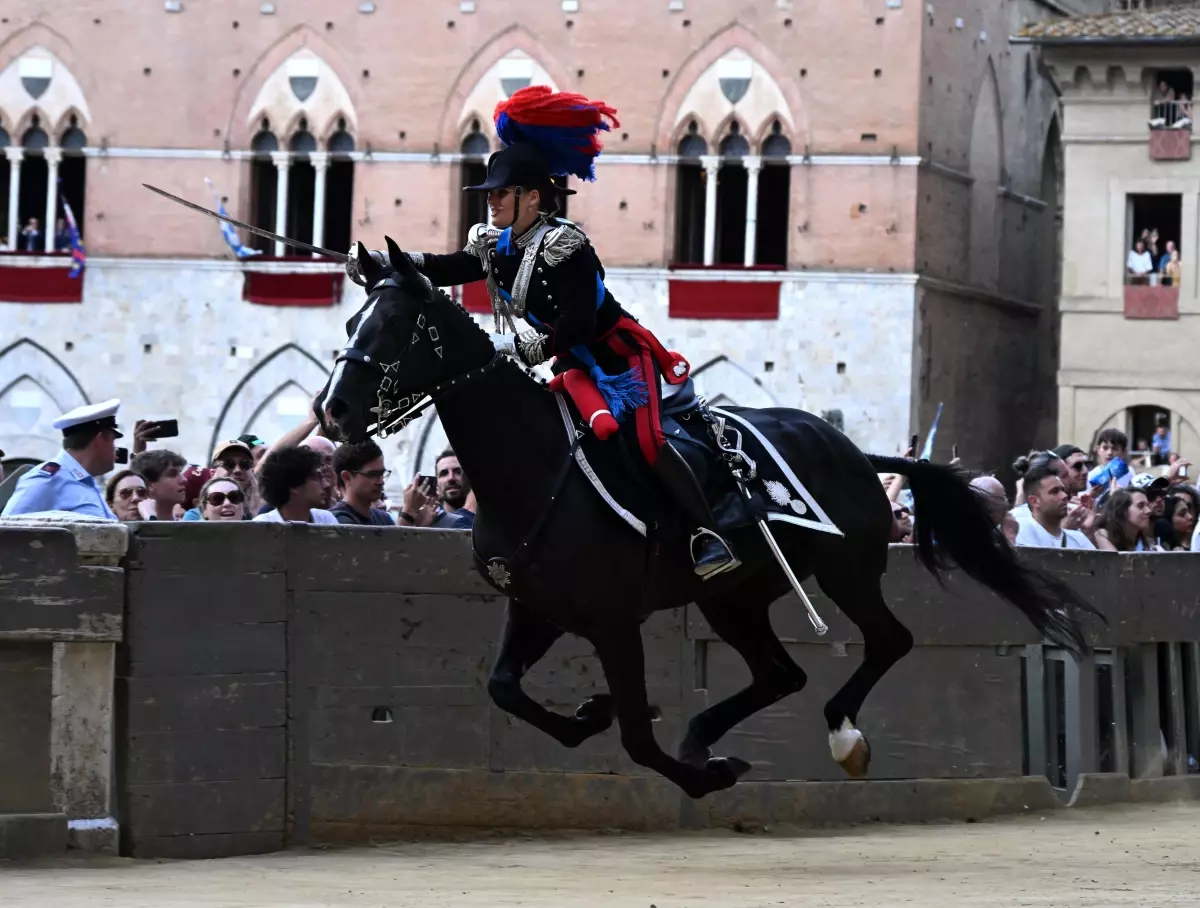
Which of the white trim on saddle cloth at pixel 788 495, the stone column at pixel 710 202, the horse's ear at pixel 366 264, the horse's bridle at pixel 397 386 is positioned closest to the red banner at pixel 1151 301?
the stone column at pixel 710 202

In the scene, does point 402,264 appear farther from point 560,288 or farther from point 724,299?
point 724,299

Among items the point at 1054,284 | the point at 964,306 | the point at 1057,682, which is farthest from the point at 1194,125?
the point at 1057,682

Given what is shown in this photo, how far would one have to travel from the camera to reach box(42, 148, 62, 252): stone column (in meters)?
44.0

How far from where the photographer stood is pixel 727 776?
34.9ft

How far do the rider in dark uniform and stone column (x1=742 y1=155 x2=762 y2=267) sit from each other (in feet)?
103

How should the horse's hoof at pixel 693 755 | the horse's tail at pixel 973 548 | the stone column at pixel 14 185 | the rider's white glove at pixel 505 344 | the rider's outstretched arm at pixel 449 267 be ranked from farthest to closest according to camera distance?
1. the stone column at pixel 14 185
2. the horse's tail at pixel 973 548
3. the horse's hoof at pixel 693 755
4. the rider's outstretched arm at pixel 449 267
5. the rider's white glove at pixel 505 344

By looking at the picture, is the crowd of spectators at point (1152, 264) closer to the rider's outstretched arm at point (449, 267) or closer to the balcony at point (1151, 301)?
the balcony at point (1151, 301)

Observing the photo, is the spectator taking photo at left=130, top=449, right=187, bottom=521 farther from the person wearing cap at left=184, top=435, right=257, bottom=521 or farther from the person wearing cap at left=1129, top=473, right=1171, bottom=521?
the person wearing cap at left=1129, top=473, right=1171, bottom=521

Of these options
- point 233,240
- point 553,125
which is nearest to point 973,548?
point 553,125

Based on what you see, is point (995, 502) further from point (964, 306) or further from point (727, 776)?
point (964, 306)

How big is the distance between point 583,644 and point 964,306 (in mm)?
31990

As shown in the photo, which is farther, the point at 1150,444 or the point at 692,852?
the point at 1150,444

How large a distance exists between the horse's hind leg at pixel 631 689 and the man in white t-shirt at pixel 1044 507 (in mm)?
5048

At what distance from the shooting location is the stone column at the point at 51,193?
144 ft
